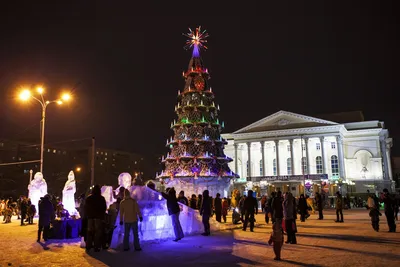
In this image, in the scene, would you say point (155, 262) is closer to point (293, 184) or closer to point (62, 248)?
point (62, 248)

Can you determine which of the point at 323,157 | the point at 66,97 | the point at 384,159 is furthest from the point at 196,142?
the point at 384,159

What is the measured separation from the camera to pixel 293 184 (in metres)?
62.3

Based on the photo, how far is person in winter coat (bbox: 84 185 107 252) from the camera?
35.4 feet

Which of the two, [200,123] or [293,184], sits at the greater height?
[200,123]

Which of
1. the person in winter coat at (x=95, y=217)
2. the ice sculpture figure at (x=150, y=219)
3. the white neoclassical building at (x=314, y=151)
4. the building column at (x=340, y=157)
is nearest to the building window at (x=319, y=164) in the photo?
the white neoclassical building at (x=314, y=151)

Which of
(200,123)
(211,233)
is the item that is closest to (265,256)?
(211,233)

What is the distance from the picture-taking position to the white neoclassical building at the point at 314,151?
210ft

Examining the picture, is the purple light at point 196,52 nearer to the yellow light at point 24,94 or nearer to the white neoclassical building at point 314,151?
the yellow light at point 24,94

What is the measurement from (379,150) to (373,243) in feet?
199

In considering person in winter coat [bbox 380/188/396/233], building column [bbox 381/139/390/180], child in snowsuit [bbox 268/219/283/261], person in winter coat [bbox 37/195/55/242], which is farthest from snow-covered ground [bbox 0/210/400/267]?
building column [bbox 381/139/390/180]

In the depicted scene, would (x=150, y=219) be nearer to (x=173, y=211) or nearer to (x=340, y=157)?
(x=173, y=211)

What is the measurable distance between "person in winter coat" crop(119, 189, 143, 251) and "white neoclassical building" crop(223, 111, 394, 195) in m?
52.6

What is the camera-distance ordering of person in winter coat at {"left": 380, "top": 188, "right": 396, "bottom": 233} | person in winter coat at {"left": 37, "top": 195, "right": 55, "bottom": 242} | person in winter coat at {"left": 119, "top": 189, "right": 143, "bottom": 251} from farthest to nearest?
person in winter coat at {"left": 380, "top": 188, "right": 396, "bottom": 233} → person in winter coat at {"left": 37, "top": 195, "right": 55, "bottom": 242} → person in winter coat at {"left": 119, "top": 189, "right": 143, "bottom": 251}

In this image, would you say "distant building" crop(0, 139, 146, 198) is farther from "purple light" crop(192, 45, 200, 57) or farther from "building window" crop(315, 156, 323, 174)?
"building window" crop(315, 156, 323, 174)
